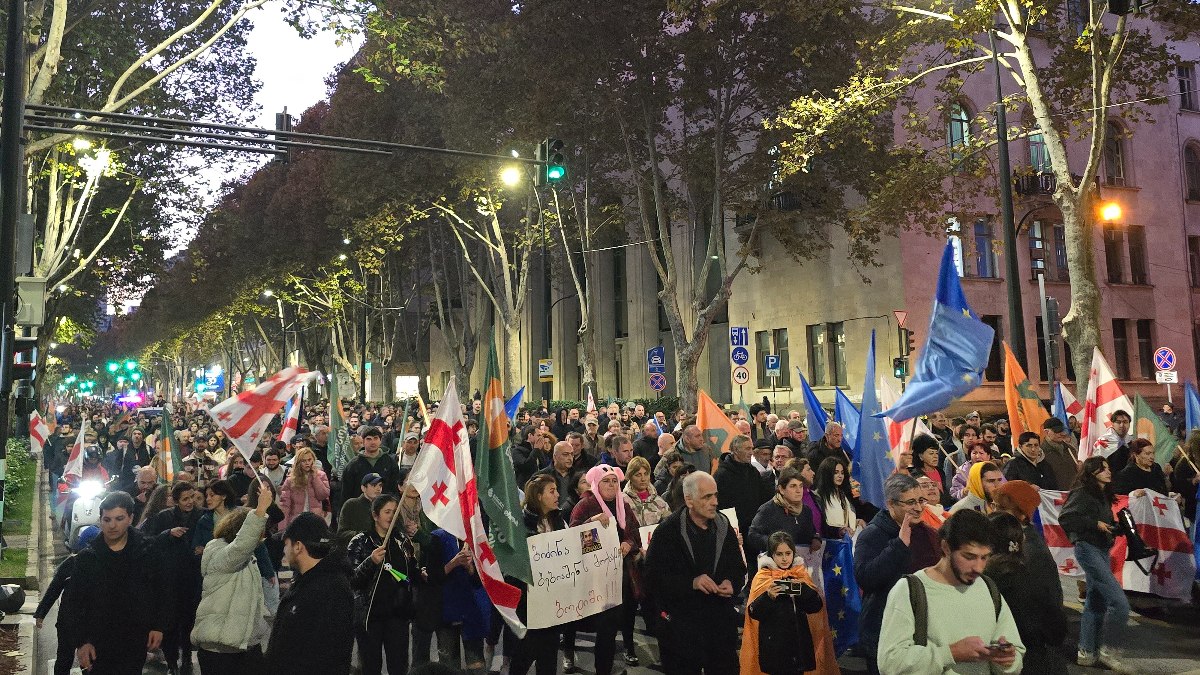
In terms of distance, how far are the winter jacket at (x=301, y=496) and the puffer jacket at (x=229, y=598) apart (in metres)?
3.54

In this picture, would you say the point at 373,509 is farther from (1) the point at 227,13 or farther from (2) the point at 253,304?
(2) the point at 253,304

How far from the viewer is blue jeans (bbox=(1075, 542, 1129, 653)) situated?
7517 millimetres

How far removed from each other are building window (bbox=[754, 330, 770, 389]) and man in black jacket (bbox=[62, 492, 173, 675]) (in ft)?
102

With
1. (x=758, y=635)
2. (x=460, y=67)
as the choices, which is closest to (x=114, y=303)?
(x=460, y=67)

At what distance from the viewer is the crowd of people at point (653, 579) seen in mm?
4520

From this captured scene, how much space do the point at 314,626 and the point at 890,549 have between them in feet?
10.3

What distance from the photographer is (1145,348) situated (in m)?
34.8

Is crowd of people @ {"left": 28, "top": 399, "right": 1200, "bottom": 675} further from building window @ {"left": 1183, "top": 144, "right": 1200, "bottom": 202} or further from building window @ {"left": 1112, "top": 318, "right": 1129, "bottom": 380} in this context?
building window @ {"left": 1183, "top": 144, "right": 1200, "bottom": 202}

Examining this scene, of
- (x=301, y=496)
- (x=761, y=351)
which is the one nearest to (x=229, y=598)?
(x=301, y=496)

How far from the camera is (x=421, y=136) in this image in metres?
29.1

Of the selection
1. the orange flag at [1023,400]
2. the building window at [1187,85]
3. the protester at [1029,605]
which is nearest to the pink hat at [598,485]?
the protester at [1029,605]

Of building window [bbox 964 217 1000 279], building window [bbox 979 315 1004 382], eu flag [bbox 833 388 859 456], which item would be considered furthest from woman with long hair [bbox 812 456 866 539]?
building window [bbox 964 217 1000 279]

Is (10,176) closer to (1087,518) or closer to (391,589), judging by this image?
(391,589)

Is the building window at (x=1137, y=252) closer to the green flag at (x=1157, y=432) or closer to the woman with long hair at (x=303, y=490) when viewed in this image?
the green flag at (x=1157, y=432)
